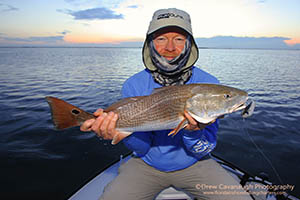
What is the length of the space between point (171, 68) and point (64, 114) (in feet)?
6.47

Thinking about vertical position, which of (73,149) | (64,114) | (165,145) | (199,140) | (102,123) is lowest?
(73,149)

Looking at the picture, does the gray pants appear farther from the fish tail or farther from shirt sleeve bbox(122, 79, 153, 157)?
the fish tail

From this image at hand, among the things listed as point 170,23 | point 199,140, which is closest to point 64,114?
point 199,140

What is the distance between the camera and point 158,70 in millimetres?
3523

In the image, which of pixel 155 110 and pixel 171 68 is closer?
pixel 155 110

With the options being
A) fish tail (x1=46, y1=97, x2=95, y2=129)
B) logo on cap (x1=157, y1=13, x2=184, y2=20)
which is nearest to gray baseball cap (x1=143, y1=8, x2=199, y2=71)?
logo on cap (x1=157, y1=13, x2=184, y2=20)

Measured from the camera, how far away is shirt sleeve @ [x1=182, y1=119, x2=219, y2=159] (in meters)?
2.87

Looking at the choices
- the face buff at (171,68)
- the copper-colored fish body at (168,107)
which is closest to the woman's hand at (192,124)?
the copper-colored fish body at (168,107)

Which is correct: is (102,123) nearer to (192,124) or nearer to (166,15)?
(192,124)

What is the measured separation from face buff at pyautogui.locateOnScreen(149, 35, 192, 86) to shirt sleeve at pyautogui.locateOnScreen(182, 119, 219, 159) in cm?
A: 102

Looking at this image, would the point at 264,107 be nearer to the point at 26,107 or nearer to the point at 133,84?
the point at 133,84

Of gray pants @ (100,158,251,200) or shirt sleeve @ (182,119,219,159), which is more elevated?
shirt sleeve @ (182,119,219,159)

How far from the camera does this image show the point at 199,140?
2.91 metres

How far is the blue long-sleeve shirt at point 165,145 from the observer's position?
3.08m
